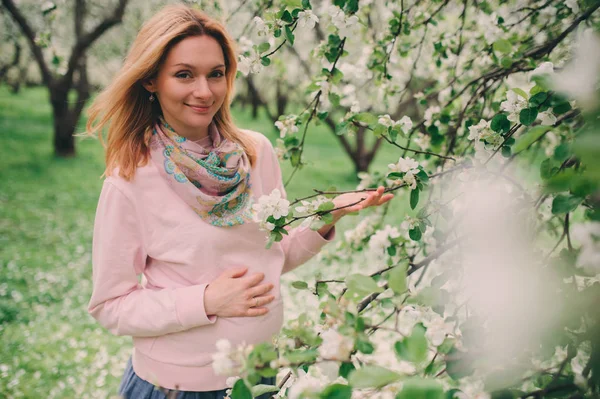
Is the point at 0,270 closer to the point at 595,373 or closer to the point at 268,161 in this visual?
the point at 268,161

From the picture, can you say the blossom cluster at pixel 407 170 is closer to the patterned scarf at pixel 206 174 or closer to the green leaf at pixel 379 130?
the green leaf at pixel 379 130

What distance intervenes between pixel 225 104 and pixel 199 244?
56 cm

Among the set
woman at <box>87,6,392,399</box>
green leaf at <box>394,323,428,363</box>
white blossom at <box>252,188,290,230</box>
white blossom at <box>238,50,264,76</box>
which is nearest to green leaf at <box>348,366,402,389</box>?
green leaf at <box>394,323,428,363</box>

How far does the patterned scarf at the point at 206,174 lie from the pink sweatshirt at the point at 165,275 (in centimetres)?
4

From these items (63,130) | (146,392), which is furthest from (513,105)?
A: (63,130)

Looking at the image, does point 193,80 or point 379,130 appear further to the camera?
point 193,80

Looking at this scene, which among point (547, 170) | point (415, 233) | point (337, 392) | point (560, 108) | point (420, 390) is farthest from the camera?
point (415, 233)

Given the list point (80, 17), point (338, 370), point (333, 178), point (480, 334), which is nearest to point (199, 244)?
point (338, 370)

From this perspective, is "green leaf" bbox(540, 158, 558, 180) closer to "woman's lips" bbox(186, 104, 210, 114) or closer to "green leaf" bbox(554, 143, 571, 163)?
"green leaf" bbox(554, 143, 571, 163)

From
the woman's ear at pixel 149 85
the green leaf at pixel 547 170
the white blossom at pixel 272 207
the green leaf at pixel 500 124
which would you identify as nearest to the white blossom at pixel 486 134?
the green leaf at pixel 500 124

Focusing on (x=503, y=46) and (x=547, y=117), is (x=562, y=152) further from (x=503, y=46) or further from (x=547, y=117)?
(x=503, y=46)

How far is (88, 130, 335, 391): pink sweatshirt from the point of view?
1.46 meters

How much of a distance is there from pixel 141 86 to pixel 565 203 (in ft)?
4.34

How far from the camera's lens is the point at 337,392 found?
2.34 feet
